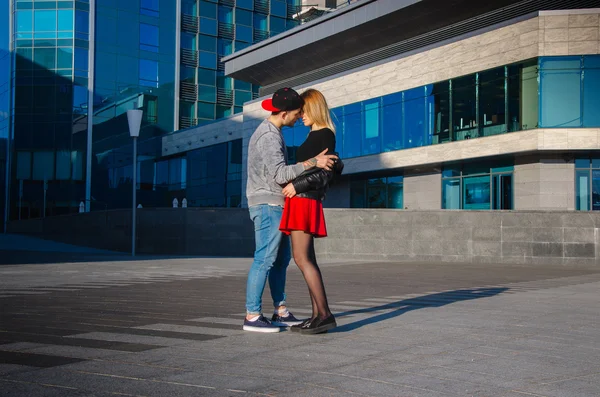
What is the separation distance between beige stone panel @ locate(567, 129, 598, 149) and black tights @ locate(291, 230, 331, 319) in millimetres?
21093

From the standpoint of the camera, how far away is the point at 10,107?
49.8m

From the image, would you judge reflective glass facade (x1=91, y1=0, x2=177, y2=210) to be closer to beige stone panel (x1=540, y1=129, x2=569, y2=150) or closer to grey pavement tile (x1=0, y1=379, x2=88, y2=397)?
beige stone panel (x1=540, y1=129, x2=569, y2=150)

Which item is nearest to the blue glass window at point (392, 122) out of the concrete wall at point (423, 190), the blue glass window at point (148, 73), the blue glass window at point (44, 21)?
the concrete wall at point (423, 190)

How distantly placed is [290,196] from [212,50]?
51619mm

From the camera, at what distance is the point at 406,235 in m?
21.0

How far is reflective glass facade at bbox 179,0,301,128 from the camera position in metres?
53.9

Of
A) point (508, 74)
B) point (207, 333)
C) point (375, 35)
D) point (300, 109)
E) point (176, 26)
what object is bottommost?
point (207, 333)

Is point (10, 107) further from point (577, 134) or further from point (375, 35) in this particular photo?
point (577, 134)

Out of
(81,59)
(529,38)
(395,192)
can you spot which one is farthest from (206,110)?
(529,38)

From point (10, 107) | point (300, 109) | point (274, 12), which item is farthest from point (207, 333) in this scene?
point (274, 12)

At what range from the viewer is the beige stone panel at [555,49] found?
24672 mm

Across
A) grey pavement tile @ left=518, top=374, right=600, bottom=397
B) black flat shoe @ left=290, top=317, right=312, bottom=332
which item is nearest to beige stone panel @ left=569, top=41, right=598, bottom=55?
black flat shoe @ left=290, top=317, right=312, bottom=332

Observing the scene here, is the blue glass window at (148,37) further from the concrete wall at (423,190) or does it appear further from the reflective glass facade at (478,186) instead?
the reflective glass facade at (478,186)

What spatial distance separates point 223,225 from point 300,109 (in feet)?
58.8
